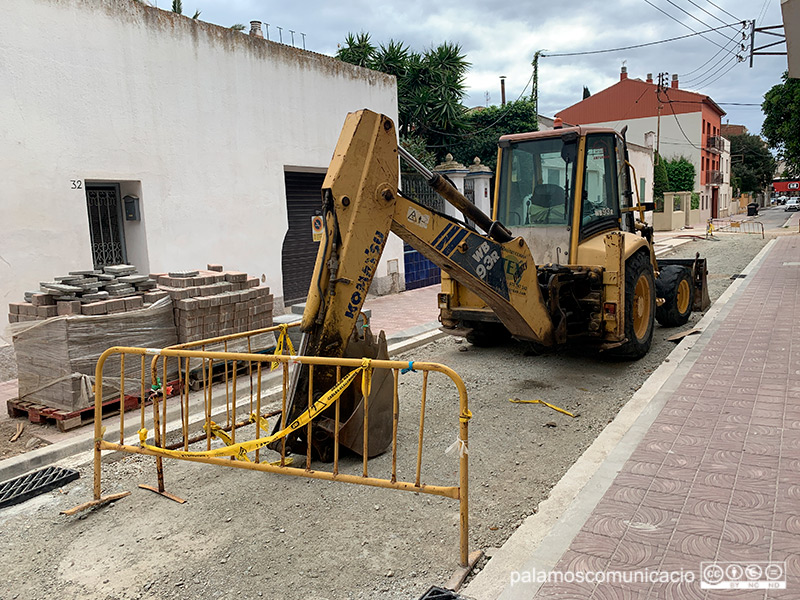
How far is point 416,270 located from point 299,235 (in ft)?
11.7

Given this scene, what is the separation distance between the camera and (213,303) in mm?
6887

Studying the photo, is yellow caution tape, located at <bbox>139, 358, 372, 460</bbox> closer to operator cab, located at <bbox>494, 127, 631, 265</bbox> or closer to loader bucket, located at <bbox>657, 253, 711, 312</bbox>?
operator cab, located at <bbox>494, 127, 631, 265</bbox>

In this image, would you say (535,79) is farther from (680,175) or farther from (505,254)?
(505,254)

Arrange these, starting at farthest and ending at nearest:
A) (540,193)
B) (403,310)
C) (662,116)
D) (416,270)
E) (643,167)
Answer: (662,116) < (643,167) < (416,270) < (403,310) < (540,193)

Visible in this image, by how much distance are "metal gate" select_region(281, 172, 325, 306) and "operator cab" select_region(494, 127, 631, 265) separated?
206 inches

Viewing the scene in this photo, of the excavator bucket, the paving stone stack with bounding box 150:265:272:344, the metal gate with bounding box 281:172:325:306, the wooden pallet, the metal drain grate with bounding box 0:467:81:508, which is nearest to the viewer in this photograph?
the metal drain grate with bounding box 0:467:81:508

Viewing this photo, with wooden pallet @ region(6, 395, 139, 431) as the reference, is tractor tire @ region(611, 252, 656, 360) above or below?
above

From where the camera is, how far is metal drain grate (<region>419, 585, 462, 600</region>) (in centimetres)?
301

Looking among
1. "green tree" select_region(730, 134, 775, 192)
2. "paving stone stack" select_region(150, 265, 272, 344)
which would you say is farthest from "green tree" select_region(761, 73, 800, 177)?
"green tree" select_region(730, 134, 775, 192)

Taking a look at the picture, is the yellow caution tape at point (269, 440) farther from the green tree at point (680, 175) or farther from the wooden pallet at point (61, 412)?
the green tree at point (680, 175)

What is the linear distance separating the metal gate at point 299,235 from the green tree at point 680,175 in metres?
37.5

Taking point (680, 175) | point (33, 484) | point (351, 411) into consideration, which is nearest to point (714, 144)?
point (680, 175)

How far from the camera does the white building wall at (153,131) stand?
718 cm

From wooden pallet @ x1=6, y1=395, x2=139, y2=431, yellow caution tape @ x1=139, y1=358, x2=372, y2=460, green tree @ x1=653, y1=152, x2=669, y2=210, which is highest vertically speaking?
green tree @ x1=653, y1=152, x2=669, y2=210
